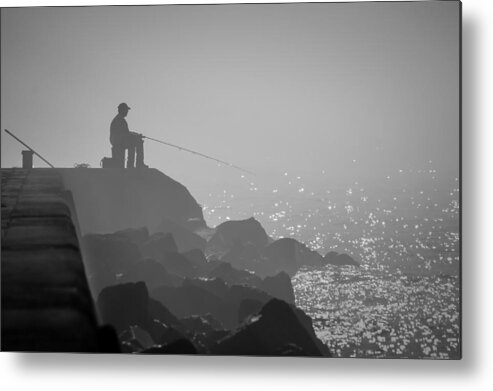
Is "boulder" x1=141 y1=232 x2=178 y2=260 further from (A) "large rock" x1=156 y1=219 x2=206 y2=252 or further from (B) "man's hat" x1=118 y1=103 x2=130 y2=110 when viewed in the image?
(B) "man's hat" x1=118 y1=103 x2=130 y2=110

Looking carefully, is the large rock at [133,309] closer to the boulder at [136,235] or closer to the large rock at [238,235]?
the boulder at [136,235]

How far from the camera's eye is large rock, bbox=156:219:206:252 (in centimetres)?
363

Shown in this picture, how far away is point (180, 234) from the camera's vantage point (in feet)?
11.9

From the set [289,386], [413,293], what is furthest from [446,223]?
[289,386]

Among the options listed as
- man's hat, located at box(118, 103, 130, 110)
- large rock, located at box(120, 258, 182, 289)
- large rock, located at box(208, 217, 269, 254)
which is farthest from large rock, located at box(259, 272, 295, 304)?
man's hat, located at box(118, 103, 130, 110)

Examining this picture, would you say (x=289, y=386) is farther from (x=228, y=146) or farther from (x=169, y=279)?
(x=228, y=146)

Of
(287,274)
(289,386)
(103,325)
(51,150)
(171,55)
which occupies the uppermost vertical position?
(171,55)

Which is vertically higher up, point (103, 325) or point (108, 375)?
point (103, 325)

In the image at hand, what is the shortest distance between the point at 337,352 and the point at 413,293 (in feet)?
1.33

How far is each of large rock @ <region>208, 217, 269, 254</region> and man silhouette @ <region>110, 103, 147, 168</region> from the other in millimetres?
449

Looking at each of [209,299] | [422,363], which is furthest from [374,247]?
[209,299]

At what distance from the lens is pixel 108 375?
12.0 feet

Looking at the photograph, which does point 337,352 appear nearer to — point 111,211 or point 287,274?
point 287,274

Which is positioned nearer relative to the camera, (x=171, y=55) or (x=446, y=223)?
(x=446, y=223)
